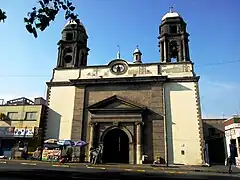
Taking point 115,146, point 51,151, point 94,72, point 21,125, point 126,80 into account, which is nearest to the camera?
point 51,151

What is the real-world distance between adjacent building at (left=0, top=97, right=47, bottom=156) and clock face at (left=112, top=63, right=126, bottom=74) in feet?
30.1

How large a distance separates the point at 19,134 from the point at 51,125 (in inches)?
139

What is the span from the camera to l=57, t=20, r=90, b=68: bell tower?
28408 millimetres

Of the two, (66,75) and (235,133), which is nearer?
(235,133)

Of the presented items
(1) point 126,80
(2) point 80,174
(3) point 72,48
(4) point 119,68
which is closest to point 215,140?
(1) point 126,80

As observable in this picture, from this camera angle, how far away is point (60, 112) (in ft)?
82.7

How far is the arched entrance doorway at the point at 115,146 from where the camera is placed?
23312 millimetres

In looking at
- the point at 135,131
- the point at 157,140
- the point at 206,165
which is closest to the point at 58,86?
the point at 135,131

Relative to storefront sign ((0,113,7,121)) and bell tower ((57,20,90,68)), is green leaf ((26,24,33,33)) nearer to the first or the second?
bell tower ((57,20,90,68))

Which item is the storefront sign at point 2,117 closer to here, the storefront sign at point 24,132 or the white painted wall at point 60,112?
the storefront sign at point 24,132

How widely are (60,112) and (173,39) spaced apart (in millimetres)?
15828

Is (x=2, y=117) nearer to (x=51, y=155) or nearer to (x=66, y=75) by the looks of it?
(x=51, y=155)

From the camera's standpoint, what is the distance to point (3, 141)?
84.6 feet

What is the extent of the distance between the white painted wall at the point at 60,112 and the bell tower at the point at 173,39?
11.8 meters
